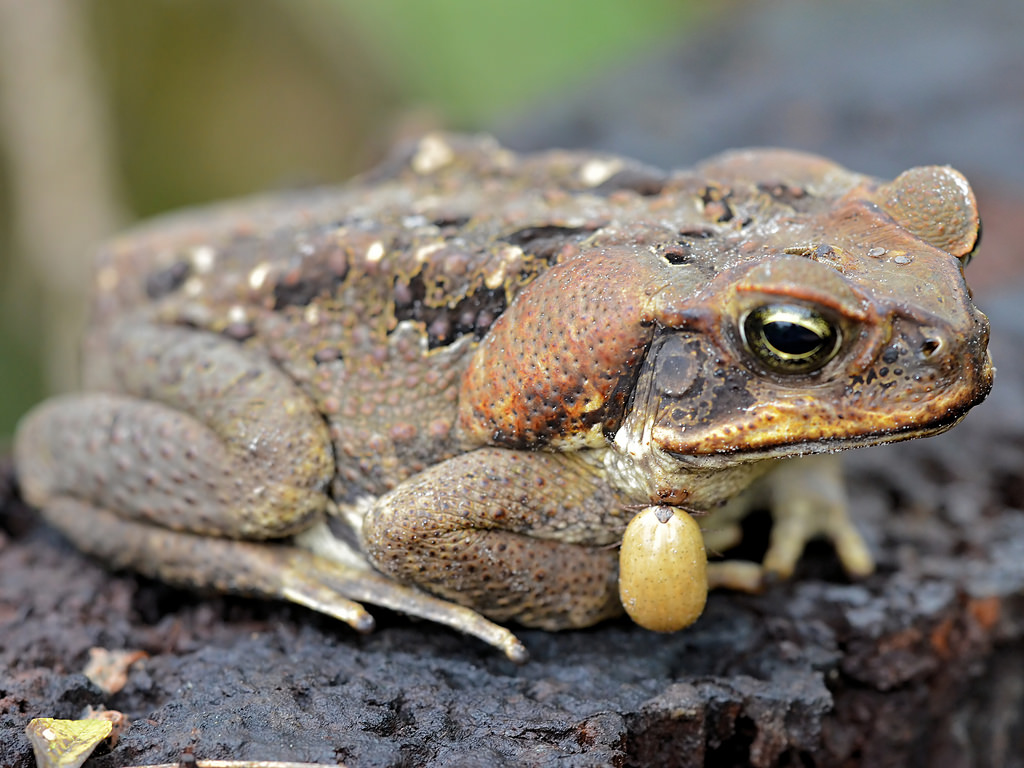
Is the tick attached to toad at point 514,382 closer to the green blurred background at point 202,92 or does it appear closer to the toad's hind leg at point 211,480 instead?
the toad's hind leg at point 211,480

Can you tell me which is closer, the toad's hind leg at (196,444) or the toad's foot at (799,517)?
the toad's hind leg at (196,444)

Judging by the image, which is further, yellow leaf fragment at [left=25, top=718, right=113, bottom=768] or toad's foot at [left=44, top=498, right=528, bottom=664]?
toad's foot at [left=44, top=498, right=528, bottom=664]

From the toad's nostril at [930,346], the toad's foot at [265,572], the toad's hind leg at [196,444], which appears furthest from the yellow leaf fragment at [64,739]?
the toad's nostril at [930,346]

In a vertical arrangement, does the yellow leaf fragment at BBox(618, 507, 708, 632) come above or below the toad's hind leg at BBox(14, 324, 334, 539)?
below

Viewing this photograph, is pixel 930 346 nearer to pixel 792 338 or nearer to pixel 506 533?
pixel 792 338

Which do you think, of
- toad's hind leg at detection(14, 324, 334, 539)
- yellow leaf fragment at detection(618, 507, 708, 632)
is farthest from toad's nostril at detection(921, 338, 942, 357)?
toad's hind leg at detection(14, 324, 334, 539)

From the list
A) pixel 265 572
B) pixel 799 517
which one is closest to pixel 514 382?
pixel 265 572

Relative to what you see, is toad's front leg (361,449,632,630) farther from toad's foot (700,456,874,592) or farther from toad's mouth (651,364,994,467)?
toad's foot (700,456,874,592)
